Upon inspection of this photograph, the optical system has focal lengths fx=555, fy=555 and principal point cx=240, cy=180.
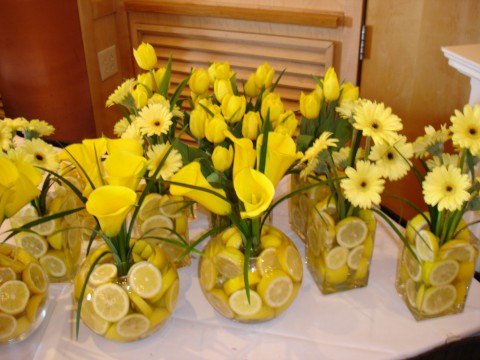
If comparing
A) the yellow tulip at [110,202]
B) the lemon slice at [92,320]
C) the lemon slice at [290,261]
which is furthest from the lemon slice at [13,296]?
→ the lemon slice at [290,261]

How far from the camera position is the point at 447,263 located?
87 centimetres

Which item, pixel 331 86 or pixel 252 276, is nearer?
pixel 252 276

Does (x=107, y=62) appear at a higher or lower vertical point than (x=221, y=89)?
lower

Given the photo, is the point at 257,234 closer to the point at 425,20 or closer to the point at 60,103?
the point at 425,20

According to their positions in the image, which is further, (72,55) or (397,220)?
(72,55)

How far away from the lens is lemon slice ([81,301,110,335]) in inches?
33.9

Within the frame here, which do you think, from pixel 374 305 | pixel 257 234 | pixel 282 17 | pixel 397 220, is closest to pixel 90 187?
pixel 257 234

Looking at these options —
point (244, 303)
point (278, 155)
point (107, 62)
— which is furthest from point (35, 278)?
point (107, 62)

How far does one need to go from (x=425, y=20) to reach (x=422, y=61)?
0.13m

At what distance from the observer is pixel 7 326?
89cm

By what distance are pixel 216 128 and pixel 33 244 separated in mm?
402

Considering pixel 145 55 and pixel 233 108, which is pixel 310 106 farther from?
pixel 145 55

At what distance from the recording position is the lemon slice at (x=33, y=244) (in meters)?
0.99

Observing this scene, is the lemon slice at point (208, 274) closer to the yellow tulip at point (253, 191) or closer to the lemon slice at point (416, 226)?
the yellow tulip at point (253, 191)
